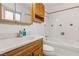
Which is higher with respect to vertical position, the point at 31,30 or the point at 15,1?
the point at 15,1

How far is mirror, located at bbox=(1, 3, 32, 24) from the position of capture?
5.77 ft

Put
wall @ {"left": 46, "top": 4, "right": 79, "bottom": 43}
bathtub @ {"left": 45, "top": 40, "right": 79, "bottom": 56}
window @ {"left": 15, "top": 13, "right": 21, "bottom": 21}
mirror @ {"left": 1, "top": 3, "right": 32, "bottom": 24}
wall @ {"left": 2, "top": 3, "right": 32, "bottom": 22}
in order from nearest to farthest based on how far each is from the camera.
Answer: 1. mirror @ {"left": 1, "top": 3, "right": 32, "bottom": 24}
2. wall @ {"left": 2, "top": 3, "right": 32, "bottom": 22}
3. window @ {"left": 15, "top": 13, "right": 21, "bottom": 21}
4. bathtub @ {"left": 45, "top": 40, "right": 79, "bottom": 56}
5. wall @ {"left": 46, "top": 4, "right": 79, "bottom": 43}

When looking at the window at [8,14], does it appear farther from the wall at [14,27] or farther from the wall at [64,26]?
the wall at [64,26]

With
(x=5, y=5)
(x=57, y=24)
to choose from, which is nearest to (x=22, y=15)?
(x=5, y=5)

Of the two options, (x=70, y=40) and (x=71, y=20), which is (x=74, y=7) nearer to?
(x=71, y=20)

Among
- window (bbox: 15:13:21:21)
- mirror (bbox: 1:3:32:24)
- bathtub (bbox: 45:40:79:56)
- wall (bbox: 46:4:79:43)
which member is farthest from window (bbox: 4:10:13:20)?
wall (bbox: 46:4:79:43)

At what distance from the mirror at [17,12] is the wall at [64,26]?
1.65 m

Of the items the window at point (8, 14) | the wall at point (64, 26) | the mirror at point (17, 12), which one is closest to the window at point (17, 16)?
the mirror at point (17, 12)

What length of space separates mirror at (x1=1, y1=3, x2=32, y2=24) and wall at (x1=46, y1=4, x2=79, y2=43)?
1.65 meters

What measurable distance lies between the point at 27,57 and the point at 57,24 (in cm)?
273

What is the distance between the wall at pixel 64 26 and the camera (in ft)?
12.0

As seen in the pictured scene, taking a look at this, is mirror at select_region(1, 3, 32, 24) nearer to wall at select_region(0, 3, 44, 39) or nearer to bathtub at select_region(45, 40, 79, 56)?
wall at select_region(0, 3, 44, 39)

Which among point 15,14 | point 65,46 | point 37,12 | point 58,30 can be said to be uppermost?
point 37,12

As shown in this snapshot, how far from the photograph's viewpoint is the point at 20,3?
221 cm
